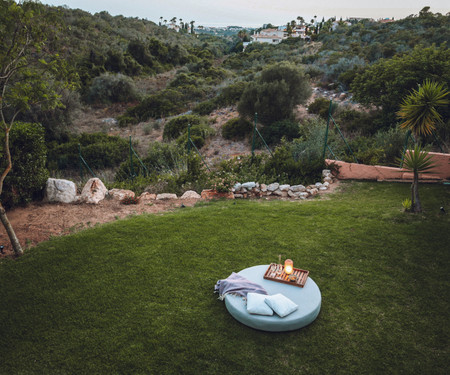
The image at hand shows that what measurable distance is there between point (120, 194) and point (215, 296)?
16.9 feet

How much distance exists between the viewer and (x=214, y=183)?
9250 mm

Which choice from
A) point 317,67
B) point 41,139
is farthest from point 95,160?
point 317,67

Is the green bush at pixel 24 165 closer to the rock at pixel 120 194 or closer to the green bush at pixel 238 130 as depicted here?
the rock at pixel 120 194

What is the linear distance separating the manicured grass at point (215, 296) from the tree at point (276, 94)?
974 centimetres

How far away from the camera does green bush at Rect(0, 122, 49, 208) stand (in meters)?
7.07

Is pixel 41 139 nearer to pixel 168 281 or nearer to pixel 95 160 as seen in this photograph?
pixel 168 281

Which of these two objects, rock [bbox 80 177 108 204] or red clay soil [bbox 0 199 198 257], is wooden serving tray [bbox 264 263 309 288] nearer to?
red clay soil [bbox 0 199 198 257]

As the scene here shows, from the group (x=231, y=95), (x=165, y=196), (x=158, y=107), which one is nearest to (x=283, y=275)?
(x=165, y=196)

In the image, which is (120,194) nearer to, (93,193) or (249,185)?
(93,193)

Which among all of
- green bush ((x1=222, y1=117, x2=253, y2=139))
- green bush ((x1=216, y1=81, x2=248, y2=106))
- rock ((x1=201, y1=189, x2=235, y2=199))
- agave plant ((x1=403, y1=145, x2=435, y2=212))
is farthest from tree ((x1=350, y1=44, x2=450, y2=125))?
green bush ((x1=216, y1=81, x2=248, y2=106))

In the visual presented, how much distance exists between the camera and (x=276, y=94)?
15914mm

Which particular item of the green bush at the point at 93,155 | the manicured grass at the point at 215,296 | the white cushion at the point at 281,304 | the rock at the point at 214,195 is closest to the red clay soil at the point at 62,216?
the rock at the point at 214,195

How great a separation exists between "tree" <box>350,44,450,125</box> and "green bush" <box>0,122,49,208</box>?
1242cm

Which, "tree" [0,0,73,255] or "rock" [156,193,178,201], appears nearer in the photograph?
"tree" [0,0,73,255]
